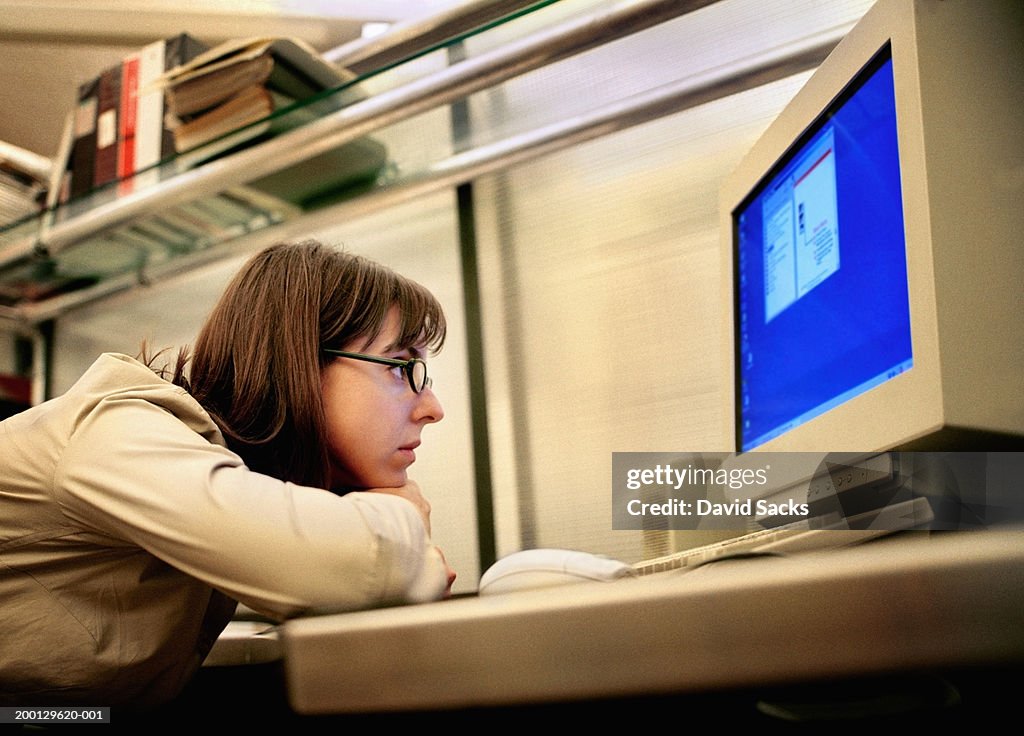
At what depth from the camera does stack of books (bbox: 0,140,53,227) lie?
193cm

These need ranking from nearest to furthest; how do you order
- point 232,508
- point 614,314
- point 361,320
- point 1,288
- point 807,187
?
point 232,508
point 807,187
point 361,320
point 614,314
point 1,288

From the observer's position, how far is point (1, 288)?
1.88 metres

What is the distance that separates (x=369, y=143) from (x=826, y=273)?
2.96ft

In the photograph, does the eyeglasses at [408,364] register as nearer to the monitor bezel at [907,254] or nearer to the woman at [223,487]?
the woman at [223,487]

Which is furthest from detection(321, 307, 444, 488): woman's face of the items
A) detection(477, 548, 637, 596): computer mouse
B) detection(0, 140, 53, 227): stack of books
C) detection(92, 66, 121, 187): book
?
detection(0, 140, 53, 227): stack of books

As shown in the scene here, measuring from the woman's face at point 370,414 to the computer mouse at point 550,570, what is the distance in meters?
0.32

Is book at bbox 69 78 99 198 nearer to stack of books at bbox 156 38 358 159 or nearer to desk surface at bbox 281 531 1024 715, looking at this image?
stack of books at bbox 156 38 358 159

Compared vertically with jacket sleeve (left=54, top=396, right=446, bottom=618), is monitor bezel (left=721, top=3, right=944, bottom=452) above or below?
above

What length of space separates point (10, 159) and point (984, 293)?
2046mm

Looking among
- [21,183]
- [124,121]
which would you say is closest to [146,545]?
[124,121]

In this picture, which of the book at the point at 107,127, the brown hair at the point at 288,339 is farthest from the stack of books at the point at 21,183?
the brown hair at the point at 288,339

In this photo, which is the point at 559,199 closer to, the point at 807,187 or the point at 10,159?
the point at 807,187

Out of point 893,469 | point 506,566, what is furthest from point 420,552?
point 893,469

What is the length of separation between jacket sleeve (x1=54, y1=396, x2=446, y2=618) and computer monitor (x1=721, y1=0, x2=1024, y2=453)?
1.13 feet
